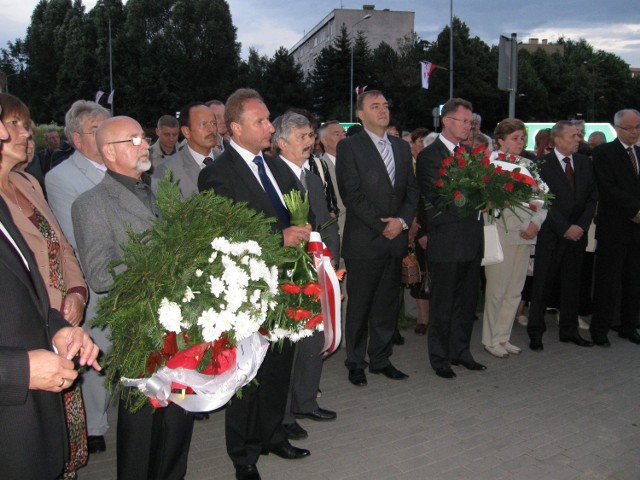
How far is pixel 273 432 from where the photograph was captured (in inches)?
156

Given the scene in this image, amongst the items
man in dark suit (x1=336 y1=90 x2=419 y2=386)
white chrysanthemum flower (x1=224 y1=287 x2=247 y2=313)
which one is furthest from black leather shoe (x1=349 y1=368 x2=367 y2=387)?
white chrysanthemum flower (x1=224 y1=287 x2=247 y2=313)

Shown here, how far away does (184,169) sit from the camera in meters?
5.06

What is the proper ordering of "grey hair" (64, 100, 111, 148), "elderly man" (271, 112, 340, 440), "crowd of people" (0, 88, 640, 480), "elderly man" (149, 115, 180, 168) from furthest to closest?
"elderly man" (149, 115, 180, 168) < "elderly man" (271, 112, 340, 440) < "grey hair" (64, 100, 111, 148) < "crowd of people" (0, 88, 640, 480)

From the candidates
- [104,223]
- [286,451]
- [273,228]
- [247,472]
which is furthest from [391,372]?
[104,223]

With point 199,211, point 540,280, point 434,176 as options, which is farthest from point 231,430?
point 540,280

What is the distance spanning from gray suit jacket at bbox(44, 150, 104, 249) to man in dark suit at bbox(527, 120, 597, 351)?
4.72 meters

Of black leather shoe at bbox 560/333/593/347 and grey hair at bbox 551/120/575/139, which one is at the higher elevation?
grey hair at bbox 551/120/575/139

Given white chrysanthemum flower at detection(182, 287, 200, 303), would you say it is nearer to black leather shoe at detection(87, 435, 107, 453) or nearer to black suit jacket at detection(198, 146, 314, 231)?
black suit jacket at detection(198, 146, 314, 231)

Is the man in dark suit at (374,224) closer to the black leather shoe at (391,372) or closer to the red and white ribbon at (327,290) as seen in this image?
the black leather shoe at (391,372)

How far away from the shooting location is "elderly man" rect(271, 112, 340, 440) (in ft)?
14.8

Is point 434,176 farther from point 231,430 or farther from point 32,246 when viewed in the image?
point 32,246

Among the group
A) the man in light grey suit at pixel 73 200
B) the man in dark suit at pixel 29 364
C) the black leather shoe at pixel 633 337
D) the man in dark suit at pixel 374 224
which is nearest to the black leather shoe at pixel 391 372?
the man in dark suit at pixel 374 224

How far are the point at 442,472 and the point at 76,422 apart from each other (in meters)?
2.30

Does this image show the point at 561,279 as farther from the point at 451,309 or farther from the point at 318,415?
the point at 318,415
